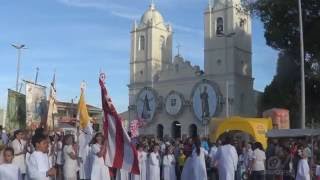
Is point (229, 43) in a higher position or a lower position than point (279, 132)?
higher

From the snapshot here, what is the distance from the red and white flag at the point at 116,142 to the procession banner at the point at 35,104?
4.09m

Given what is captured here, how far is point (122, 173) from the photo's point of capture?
13891mm

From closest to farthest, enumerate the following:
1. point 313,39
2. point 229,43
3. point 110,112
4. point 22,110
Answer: point 110,112, point 22,110, point 313,39, point 229,43

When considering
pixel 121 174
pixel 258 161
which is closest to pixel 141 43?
pixel 258 161

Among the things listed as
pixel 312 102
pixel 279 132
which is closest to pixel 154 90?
pixel 312 102

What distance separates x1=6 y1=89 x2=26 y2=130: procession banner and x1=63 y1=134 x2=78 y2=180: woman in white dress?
1.76 meters

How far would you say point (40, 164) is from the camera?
8711 millimetres

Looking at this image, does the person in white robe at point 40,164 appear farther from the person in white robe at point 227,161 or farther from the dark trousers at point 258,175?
the dark trousers at point 258,175

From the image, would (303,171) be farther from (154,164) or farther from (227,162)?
(154,164)

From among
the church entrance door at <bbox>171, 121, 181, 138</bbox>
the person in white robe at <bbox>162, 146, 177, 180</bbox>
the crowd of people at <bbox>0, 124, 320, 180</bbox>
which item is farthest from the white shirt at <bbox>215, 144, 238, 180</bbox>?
the church entrance door at <bbox>171, 121, 181, 138</bbox>

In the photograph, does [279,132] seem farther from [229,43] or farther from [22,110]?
[229,43]

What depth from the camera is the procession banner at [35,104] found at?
47.5 ft

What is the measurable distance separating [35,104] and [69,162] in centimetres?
201

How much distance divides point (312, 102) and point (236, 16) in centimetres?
3165
